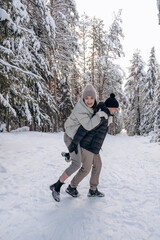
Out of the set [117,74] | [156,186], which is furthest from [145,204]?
[117,74]

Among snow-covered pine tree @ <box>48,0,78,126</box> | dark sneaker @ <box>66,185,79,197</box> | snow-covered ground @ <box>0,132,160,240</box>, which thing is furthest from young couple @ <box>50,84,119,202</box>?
snow-covered pine tree @ <box>48,0,78,126</box>

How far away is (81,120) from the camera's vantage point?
330cm

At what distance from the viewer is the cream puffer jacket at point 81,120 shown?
3.26 meters

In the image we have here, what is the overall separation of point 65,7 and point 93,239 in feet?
52.3

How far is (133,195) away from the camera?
403 cm

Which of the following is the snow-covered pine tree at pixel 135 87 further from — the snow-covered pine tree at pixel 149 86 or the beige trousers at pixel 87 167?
the beige trousers at pixel 87 167

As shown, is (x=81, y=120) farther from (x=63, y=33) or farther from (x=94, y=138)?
(x=63, y=33)

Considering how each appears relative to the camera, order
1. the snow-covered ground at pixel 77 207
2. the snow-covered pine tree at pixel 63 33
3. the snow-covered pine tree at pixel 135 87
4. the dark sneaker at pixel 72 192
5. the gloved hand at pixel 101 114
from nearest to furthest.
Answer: the snow-covered ground at pixel 77 207 → the gloved hand at pixel 101 114 → the dark sneaker at pixel 72 192 → the snow-covered pine tree at pixel 63 33 → the snow-covered pine tree at pixel 135 87

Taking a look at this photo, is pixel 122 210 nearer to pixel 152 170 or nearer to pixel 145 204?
pixel 145 204

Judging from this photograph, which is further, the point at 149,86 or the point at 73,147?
the point at 149,86

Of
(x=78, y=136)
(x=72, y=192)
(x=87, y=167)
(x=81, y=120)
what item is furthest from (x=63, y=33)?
(x=72, y=192)

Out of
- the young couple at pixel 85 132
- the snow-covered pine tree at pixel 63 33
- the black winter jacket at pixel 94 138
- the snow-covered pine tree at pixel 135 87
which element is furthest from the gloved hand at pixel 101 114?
the snow-covered pine tree at pixel 135 87

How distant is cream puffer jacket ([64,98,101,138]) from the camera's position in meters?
3.26

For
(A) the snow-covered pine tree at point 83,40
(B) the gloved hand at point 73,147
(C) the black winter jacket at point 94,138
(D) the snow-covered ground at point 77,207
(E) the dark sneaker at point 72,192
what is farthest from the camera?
(A) the snow-covered pine tree at point 83,40
